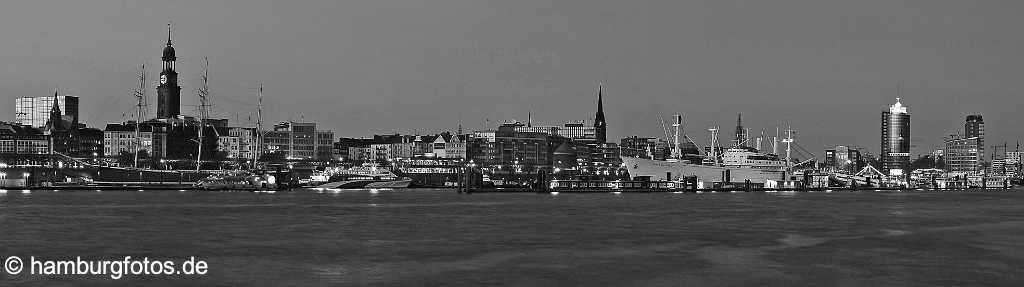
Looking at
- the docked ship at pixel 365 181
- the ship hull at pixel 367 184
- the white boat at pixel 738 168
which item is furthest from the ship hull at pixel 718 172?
the ship hull at pixel 367 184

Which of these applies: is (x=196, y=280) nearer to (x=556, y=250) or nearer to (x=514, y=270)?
(x=514, y=270)

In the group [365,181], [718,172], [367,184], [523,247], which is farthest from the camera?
[718,172]

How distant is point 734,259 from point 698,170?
129993mm

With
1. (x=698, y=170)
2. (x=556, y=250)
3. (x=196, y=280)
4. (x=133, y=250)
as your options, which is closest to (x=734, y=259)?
(x=556, y=250)

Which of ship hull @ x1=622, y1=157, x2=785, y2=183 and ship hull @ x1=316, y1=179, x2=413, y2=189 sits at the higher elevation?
ship hull @ x1=622, y1=157, x2=785, y2=183

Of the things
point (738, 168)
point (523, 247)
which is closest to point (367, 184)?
point (738, 168)

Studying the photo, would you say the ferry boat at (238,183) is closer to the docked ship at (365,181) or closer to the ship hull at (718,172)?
the docked ship at (365,181)

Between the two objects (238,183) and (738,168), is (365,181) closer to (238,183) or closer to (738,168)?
(238,183)

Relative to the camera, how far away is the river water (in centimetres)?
2794

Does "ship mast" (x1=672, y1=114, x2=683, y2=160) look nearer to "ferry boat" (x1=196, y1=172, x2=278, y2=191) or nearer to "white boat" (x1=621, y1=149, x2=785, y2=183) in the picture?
"white boat" (x1=621, y1=149, x2=785, y2=183)

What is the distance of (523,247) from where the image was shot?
3656cm

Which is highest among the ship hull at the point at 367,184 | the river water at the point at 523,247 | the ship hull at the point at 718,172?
the ship hull at the point at 718,172

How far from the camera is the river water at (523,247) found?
91.7 feet

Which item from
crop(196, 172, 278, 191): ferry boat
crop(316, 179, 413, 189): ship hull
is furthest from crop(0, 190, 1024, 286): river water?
crop(316, 179, 413, 189): ship hull
